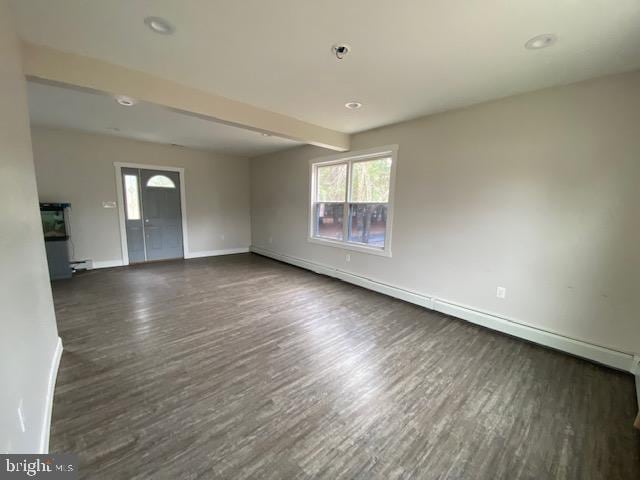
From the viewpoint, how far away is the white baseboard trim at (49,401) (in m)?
1.41

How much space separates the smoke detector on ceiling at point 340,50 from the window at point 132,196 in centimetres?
527

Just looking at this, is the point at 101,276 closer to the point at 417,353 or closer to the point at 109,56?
the point at 109,56

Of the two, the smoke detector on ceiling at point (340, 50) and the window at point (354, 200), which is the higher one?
the smoke detector on ceiling at point (340, 50)

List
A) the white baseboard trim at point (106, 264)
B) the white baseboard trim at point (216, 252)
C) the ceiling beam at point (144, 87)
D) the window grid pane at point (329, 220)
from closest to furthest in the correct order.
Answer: the ceiling beam at point (144, 87)
the window grid pane at point (329, 220)
the white baseboard trim at point (106, 264)
the white baseboard trim at point (216, 252)

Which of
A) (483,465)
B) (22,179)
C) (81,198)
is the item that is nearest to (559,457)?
(483,465)

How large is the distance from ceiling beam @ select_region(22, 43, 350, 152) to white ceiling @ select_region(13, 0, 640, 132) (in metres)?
0.09

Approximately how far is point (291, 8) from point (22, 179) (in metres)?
1.98

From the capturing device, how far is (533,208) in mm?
2615

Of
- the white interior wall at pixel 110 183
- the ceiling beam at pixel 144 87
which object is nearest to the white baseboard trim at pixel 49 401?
the ceiling beam at pixel 144 87

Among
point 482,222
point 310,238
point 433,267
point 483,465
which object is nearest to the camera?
point 483,465

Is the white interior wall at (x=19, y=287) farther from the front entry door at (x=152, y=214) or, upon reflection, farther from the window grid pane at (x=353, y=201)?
the front entry door at (x=152, y=214)

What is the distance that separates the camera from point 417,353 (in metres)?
2.50

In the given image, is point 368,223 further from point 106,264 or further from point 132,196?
point 106,264

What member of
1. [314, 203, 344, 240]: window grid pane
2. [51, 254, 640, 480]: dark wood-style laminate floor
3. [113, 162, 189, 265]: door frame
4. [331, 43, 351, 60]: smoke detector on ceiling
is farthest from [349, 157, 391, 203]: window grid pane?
[113, 162, 189, 265]: door frame
